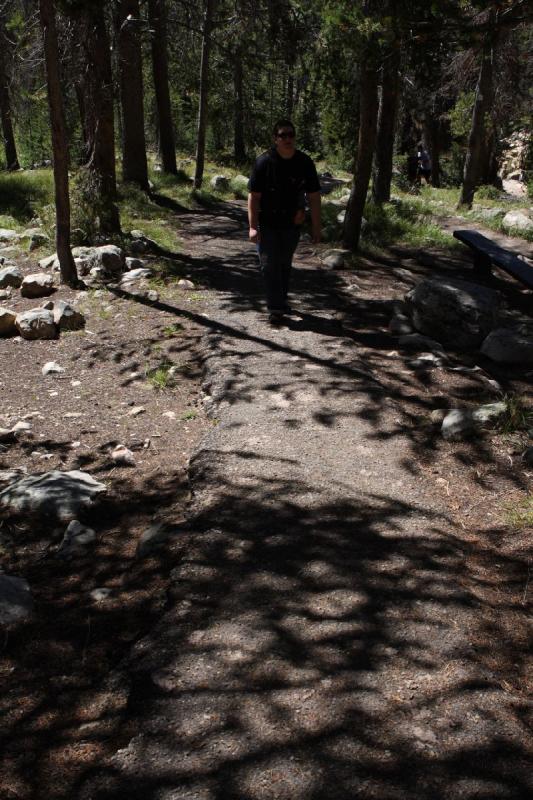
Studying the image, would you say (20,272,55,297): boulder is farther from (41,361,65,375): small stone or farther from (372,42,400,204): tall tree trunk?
(372,42,400,204): tall tree trunk

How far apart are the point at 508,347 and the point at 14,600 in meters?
5.06

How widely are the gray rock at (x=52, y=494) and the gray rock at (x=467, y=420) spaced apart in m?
Answer: 2.51

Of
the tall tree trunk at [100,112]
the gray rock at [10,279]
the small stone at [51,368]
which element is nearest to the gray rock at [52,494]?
the small stone at [51,368]

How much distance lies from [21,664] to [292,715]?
1.28 meters

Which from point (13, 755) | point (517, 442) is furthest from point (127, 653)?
point (517, 442)

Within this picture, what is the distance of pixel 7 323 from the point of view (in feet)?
26.1

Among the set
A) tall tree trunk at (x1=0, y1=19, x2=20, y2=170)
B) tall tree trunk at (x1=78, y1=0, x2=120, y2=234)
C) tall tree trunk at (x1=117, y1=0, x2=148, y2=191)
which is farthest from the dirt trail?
tall tree trunk at (x1=0, y1=19, x2=20, y2=170)

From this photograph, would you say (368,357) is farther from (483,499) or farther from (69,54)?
(69,54)

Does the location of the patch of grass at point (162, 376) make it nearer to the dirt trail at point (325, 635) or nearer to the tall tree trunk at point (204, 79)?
the dirt trail at point (325, 635)

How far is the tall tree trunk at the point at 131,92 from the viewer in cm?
1388

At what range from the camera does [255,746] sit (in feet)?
8.33

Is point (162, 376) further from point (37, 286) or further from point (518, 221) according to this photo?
point (518, 221)

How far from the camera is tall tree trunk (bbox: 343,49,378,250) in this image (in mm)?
9742

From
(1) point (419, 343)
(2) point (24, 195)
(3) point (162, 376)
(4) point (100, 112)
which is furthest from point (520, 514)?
(2) point (24, 195)
